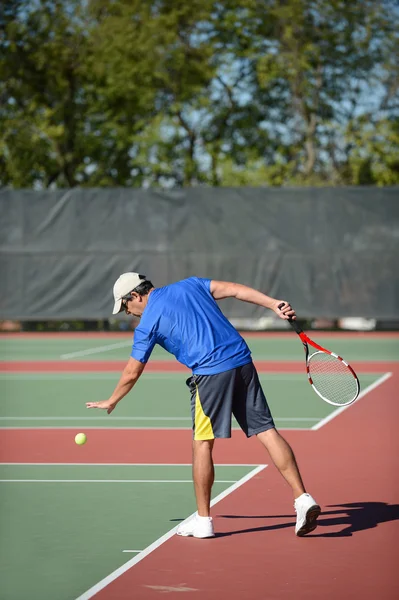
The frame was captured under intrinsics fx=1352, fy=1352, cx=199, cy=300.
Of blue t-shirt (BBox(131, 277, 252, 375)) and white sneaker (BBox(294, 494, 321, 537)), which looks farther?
blue t-shirt (BBox(131, 277, 252, 375))

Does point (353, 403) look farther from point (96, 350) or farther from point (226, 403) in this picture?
point (96, 350)

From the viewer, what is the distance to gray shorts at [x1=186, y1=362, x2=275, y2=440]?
674 cm

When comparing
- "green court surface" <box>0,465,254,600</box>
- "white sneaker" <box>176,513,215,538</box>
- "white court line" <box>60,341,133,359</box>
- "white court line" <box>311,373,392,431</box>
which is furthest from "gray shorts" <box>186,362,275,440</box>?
"white court line" <box>60,341,133,359</box>

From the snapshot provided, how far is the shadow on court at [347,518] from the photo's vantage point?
22.7ft

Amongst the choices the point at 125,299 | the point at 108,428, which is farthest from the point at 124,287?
the point at 108,428

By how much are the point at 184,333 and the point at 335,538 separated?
49.8 inches

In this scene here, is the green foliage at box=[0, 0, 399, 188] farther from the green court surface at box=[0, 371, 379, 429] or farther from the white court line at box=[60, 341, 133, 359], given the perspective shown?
the green court surface at box=[0, 371, 379, 429]

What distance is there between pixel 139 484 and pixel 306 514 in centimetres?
227

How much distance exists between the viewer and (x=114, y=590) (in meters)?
5.56

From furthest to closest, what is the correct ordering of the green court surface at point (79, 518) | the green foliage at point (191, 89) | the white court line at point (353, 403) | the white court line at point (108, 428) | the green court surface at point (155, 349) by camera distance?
1. the green foliage at point (191, 89)
2. the green court surface at point (155, 349)
3. the white court line at point (353, 403)
4. the white court line at point (108, 428)
5. the green court surface at point (79, 518)

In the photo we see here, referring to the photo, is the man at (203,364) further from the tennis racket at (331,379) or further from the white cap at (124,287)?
the tennis racket at (331,379)

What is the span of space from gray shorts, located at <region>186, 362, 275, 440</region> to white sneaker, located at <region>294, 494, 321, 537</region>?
419 millimetres

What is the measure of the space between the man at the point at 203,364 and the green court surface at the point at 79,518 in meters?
0.51

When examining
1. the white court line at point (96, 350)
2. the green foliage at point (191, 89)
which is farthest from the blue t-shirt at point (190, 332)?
the green foliage at point (191, 89)
